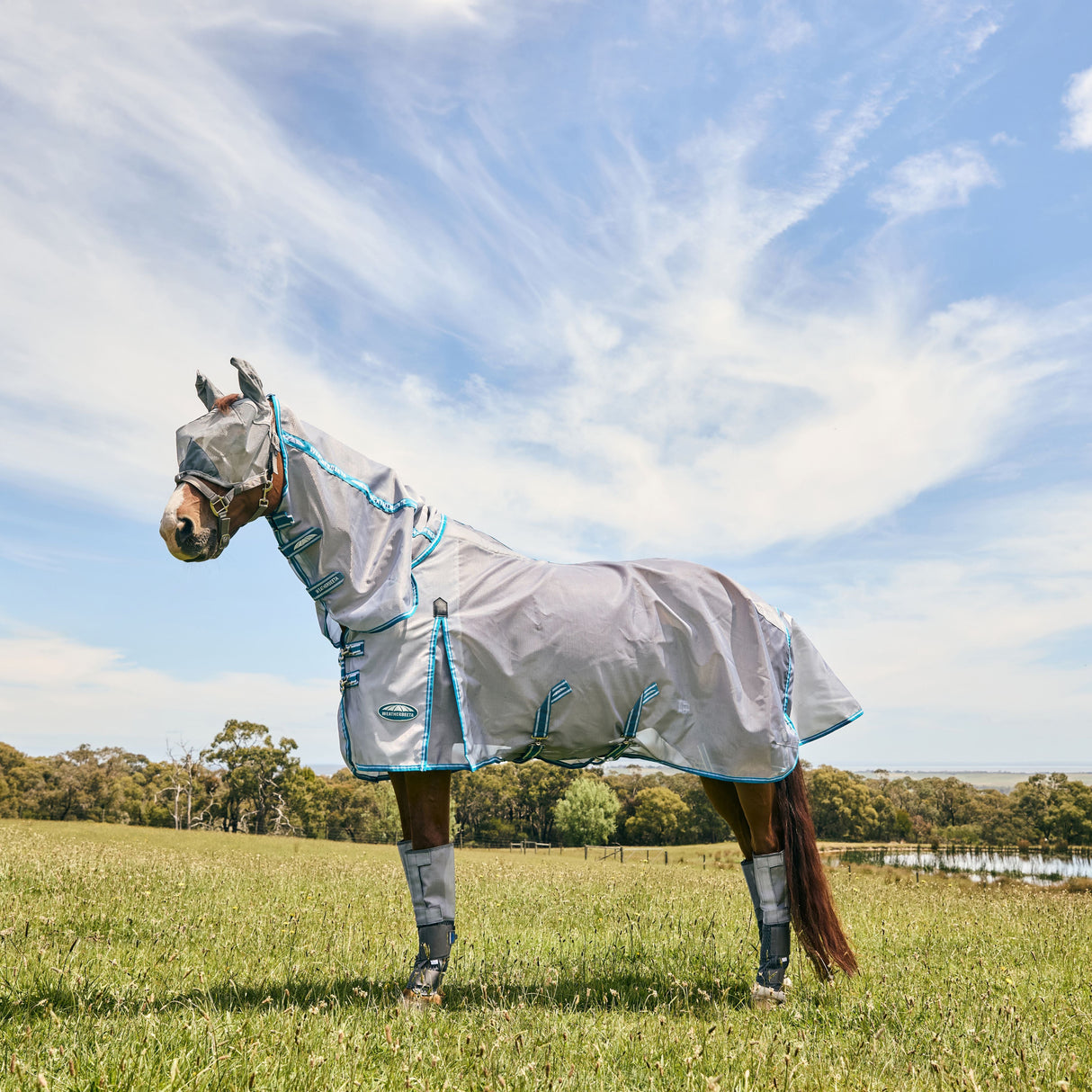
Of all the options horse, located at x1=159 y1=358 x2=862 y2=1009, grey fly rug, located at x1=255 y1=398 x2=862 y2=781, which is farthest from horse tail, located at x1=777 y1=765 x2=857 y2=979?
grey fly rug, located at x1=255 y1=398 x2=862 y2=781

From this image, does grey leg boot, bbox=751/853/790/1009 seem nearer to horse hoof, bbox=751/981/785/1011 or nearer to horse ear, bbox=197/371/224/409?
horse hoof, bbox=751/981/785/1011

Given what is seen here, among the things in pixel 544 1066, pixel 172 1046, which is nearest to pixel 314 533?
pixel 172 1046

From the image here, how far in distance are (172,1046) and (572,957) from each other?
295 cm

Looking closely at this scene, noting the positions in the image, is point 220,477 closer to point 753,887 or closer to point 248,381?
point 248,381

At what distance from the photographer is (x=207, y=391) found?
4.06 m

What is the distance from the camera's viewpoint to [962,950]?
232 inches

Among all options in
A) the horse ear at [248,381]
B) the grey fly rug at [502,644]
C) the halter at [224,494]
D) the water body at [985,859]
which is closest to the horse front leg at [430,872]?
the grey fly rug at [502,644]

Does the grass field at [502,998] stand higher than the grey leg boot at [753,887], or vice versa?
the grey leg boot at [753,887]

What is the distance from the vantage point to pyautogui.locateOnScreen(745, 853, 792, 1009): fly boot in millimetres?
4277

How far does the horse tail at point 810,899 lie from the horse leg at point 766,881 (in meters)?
0.08

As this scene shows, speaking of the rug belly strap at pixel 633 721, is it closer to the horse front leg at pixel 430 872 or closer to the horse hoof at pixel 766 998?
the horse front leg at pixel 430 872

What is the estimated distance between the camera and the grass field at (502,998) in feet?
9.07

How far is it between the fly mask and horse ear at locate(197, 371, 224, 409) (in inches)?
6.4

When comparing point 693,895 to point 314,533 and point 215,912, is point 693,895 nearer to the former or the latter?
point 215,912
